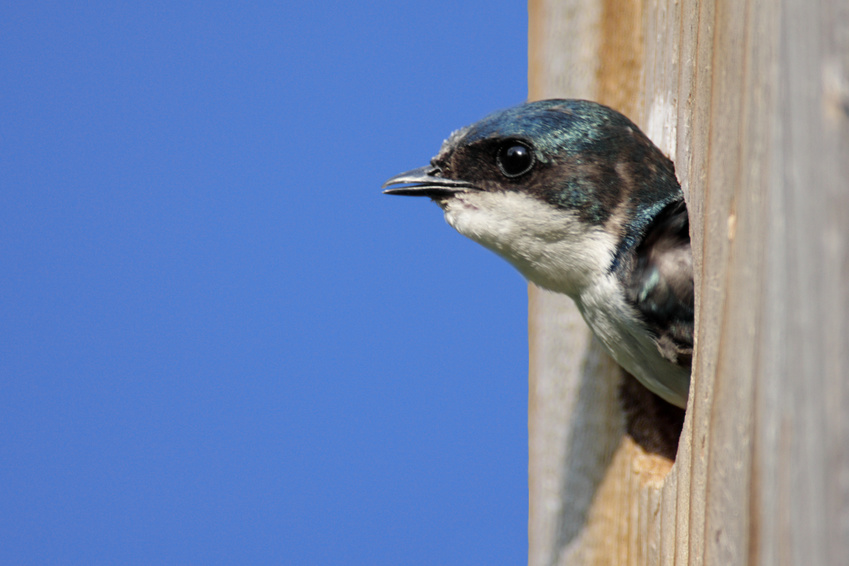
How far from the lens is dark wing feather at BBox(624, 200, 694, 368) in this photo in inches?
31.8

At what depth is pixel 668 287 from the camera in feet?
2.66

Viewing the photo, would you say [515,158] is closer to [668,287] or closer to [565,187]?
[565,187]

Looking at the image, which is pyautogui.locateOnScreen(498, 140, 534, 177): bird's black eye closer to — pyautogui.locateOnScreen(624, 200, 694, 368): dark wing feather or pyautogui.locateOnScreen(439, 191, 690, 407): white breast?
pyautogui.locateOnScreen(439, 191, 690, 407): white breast

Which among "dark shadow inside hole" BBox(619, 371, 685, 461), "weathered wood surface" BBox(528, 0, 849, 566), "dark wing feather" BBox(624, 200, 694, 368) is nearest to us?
"weathered wood surface" BBox(528, 0, 849, 566)

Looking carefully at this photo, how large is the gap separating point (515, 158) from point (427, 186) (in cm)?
9

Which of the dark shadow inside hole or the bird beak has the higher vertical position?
the bird beak

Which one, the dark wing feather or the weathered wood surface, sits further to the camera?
the dark wing feather

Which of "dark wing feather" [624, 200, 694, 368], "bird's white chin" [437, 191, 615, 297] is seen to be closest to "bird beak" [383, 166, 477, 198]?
"bird's white chin" [437, 191, 615, 297]

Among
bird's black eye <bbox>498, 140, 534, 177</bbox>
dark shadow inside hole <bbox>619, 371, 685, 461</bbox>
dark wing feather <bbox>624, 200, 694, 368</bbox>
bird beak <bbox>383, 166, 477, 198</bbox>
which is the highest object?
bird's black eye <bbox>498, 140, 534, 177</bbox>

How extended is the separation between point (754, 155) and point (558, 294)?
560mm

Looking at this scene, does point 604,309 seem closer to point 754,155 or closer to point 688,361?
point 688,361

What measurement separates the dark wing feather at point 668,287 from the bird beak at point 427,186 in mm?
174

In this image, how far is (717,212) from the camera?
53 centimetres

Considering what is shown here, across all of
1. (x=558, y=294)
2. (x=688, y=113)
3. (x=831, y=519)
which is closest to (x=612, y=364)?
(x=558, y=294)
